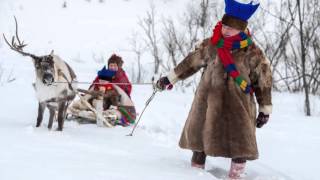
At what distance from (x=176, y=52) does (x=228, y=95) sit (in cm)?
870

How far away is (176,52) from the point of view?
41.2ft

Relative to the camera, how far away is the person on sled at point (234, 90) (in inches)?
152

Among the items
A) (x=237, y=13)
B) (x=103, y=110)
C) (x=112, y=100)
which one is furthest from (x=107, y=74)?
(x=237, y=13)

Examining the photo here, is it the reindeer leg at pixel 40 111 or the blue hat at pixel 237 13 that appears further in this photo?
the reindeer leg at pixel 40 111

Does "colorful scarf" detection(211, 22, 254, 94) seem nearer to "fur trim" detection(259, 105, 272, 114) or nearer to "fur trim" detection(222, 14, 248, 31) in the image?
"fur trim" detection(222, 14, 248, 31)

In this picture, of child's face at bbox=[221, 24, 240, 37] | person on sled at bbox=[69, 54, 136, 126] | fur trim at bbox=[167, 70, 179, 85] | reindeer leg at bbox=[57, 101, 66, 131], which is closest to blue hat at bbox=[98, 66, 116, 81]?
person on sled at bbox=[69, 54, 136, 126]

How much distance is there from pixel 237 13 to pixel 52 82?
216 centimetres

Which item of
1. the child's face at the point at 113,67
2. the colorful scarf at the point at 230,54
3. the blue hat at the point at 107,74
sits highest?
the colorful scarf at the point at 230,54

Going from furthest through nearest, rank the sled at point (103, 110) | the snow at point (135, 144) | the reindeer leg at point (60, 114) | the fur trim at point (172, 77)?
the sled at point (103, 110)
the reindeer leg at point (60, 114)
the fur trim at point (172, 77)
the snow at point (135, 144)

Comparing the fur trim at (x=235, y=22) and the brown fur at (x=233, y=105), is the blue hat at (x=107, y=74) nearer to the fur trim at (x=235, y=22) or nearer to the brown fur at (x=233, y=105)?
the brown fur at (x=233, y=105)

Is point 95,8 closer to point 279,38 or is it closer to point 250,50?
point 279,38

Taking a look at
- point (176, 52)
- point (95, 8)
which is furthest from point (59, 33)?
point (176, 52)

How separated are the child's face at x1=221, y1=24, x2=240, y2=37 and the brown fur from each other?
13 cm

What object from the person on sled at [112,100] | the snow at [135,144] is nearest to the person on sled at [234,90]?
the snow at [135,144]
